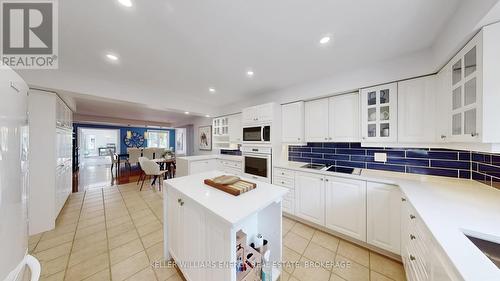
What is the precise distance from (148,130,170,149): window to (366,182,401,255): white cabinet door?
10.9 metres

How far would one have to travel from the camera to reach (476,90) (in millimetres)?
1078

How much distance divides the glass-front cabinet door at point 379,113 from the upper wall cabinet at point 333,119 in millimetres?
129

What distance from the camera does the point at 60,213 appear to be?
2.72 meters

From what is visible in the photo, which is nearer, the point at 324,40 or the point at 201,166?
the point at 324,40

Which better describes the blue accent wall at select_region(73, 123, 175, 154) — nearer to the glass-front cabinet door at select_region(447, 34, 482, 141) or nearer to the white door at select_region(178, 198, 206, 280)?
the white door at select_region(178, 198, 206, 280)

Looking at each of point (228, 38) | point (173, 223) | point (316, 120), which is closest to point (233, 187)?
point (173, 223)

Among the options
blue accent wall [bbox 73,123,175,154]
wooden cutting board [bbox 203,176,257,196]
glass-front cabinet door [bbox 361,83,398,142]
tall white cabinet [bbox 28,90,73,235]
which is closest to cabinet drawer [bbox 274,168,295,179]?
glass-front cabinet door [bbox 361,83,398,142]

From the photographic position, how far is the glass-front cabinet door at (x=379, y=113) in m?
1.86

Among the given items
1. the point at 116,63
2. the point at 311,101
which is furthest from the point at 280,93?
the point at 116,63

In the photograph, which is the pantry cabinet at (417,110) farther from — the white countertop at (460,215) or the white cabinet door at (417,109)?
the white countertop at (460,215)

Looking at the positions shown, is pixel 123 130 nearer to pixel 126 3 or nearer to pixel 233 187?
pixel 126 3

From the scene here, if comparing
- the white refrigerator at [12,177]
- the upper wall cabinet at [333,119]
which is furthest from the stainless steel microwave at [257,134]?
the white refrigerator at [12,177]

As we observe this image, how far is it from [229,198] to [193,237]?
16.5 inches

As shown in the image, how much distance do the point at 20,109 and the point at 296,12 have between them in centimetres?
174
